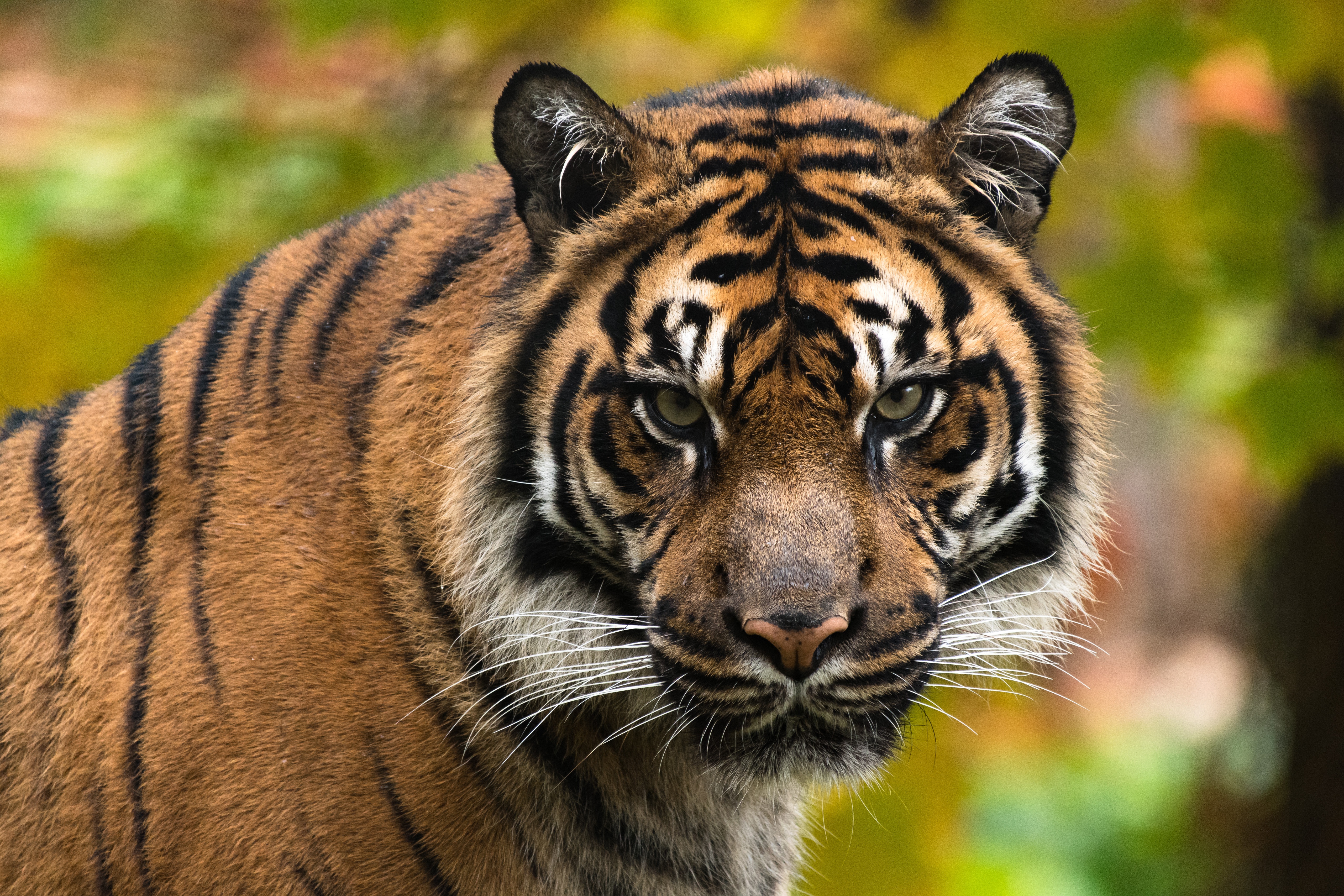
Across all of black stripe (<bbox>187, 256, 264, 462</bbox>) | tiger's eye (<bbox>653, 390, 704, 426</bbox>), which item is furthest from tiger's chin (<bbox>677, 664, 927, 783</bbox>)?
black stripe (<bbox>187, 256, 264, 462</bbox>)

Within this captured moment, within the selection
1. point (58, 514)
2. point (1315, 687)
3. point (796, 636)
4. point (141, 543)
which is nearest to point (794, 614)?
point (796, 636)

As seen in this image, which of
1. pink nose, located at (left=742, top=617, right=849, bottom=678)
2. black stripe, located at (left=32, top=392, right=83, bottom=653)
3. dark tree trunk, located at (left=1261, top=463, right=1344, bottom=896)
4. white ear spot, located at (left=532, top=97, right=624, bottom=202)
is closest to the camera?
pink nose, located at (left=742, top=617, right=849, bottom=678)

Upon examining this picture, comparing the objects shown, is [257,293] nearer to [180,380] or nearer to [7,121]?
[180,380]

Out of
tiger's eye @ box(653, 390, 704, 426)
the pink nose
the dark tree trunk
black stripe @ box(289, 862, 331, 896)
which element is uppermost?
tiger's eye @ box(653, 390, 704, 426)

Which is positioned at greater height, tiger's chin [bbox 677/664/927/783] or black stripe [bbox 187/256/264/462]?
black stripe [bbox 187/256/264/462]

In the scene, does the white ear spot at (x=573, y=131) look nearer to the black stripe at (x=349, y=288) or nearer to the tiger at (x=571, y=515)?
the tiger at (x=571, y=515)

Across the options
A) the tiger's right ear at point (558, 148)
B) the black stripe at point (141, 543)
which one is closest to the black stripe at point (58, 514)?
the black stripe at point (141, 543)

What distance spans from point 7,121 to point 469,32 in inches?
99.5

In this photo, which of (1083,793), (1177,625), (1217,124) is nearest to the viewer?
(1217,124)

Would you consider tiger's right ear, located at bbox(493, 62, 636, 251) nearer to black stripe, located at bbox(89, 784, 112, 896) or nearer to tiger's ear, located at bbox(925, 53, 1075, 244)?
tiger's ear, located at bbox(925, 53, 1075, 244)

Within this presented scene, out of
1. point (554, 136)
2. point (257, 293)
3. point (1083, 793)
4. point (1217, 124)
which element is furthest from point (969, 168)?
point (1083, 793)

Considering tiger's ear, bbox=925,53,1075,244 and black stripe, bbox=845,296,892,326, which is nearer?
black stripe, bbox=845,296,892,326

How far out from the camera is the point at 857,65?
5211 millimetres

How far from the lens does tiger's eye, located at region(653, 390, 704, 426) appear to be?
230 cm
